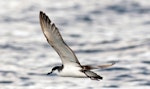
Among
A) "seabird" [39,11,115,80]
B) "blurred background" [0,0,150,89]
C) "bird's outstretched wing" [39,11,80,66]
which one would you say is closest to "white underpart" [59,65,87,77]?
"seabird" [39,11,115,80]

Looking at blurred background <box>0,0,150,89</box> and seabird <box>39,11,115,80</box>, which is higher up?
blurred background <box>0,0,150,89</box>

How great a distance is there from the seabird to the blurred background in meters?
5.72

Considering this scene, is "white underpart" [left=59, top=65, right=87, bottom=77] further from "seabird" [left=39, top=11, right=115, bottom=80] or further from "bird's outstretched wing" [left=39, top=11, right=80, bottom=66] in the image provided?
"bird's outstretched wing" [left=39, top=11, right=80, bottom=66]

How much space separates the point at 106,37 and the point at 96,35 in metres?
0.44

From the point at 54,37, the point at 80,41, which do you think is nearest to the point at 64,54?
the point at 54,37

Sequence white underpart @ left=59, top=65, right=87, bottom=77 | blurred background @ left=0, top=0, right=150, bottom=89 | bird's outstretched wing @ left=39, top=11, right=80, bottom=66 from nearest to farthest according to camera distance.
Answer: bird's outstretched wing @ left=39, top=11, right=80, bottom=66 → white underpart @ left=59, top=65, right=87, bottom=77 → blurred background @ left=0, top=0, right=150, bottom=89

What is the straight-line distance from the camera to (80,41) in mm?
24844

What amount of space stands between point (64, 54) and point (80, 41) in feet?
41.9

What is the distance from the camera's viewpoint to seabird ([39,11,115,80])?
11.5m

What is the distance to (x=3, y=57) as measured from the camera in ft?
75.9

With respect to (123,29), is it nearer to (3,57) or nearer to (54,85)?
(3,57)

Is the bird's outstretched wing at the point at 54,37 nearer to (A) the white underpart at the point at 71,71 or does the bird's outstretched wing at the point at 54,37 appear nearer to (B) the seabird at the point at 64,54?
(B) the seabird at the point at 64,54

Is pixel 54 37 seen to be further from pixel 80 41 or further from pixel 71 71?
pixel 80 41

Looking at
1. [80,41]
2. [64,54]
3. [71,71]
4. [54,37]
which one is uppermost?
[80,41]
